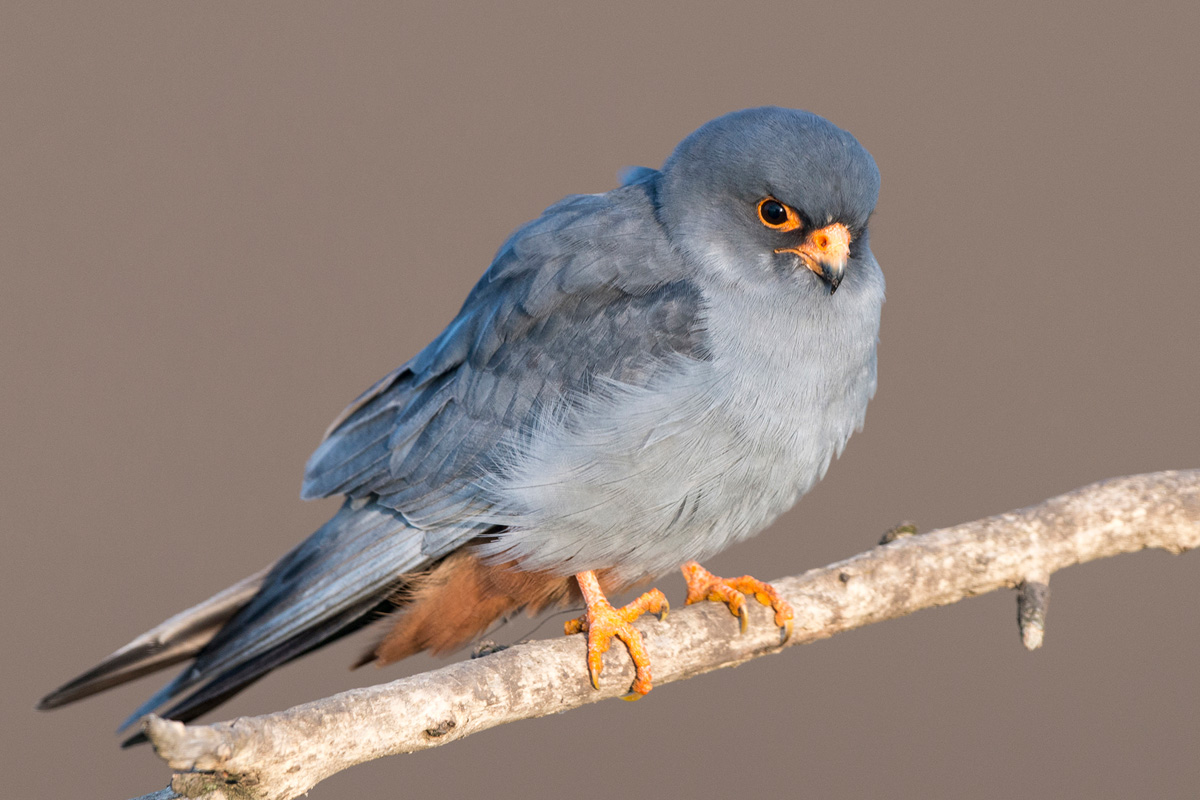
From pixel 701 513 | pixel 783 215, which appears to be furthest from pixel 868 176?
pixel 701 513

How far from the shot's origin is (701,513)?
3.56 m

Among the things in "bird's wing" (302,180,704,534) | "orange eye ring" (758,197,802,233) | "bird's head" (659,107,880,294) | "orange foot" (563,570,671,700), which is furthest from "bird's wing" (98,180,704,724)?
"orange foot" (563,570,671,700)

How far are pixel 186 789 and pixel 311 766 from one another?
0.32 meters

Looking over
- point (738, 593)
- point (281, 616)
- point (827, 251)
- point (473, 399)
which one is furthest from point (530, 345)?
point (281, 616)

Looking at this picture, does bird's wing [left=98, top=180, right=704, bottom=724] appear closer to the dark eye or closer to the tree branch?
the dark eye

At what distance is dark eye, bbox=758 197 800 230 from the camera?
354cm

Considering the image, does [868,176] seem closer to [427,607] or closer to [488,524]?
[488,524]

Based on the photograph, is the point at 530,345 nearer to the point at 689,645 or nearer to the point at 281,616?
the point at 689,645

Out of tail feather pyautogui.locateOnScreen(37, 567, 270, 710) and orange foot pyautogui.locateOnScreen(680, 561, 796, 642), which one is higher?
orange foot pyautogui.locateOnScreen(680, 561, 796, 642)

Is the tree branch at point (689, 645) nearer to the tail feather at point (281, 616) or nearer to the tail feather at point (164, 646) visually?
the tail feather at point (281, 616)

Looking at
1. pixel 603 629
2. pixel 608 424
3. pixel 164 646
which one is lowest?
pixel 164 646

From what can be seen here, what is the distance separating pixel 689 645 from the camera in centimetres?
385

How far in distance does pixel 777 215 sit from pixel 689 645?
1.57m

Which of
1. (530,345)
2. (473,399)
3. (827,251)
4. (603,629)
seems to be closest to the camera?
(827,251)
